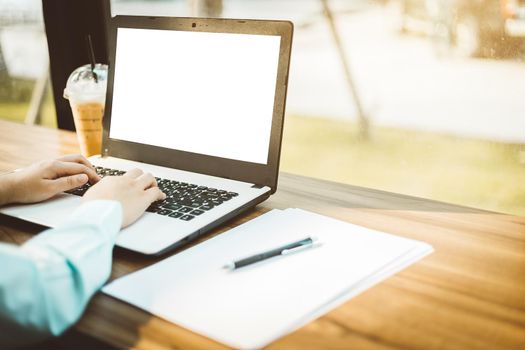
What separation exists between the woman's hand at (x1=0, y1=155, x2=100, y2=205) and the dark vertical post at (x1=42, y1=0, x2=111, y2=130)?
780 millimetres

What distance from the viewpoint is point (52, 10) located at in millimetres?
1718

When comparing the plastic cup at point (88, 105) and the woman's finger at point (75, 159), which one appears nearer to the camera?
the woman's finger at point (75, 159)

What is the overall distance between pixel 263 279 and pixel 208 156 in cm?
43

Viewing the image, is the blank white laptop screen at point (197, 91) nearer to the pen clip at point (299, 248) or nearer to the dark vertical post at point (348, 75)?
the pen clip at point (299, 248)

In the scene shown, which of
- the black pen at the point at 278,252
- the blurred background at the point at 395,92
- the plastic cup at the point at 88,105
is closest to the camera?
the black pen at the point at 278,252

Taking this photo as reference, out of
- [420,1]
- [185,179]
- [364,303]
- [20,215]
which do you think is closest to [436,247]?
[364,303]

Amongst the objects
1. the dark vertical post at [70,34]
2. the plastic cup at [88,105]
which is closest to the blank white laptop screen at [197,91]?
the plastic cup at [88,105]

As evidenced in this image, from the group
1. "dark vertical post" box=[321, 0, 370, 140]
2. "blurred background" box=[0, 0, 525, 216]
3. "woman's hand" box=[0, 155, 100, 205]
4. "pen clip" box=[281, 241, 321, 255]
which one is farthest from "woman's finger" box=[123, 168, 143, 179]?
"dark vertical post" box=[321, 0, 370, 140]

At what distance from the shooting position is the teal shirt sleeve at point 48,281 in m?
0.59

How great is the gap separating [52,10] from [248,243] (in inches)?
50.3

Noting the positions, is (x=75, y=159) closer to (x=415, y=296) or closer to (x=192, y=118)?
(x=192, y=118)

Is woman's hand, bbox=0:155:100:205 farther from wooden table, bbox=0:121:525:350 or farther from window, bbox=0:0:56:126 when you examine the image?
window, bbox=0:0:56:126

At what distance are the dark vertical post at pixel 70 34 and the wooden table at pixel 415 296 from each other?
3.01ft

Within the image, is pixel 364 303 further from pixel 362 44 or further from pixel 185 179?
pixel 362 44
